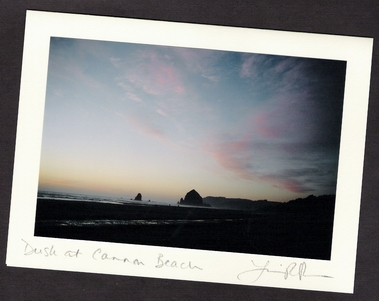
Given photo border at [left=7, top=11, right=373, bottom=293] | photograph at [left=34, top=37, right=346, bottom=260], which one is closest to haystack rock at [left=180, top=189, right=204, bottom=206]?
photograph at [left=34, top=37, right=346, bottom=260]

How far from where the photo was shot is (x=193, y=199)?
115cm

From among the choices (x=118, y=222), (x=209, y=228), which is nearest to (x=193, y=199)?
(x=209, y=228)

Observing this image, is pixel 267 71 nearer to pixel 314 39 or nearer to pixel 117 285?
pixel 314 39

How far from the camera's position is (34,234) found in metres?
1.17

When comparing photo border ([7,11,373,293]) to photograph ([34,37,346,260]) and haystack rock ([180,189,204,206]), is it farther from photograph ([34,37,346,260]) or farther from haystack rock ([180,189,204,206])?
haystack rock ([180,189,204,206])
